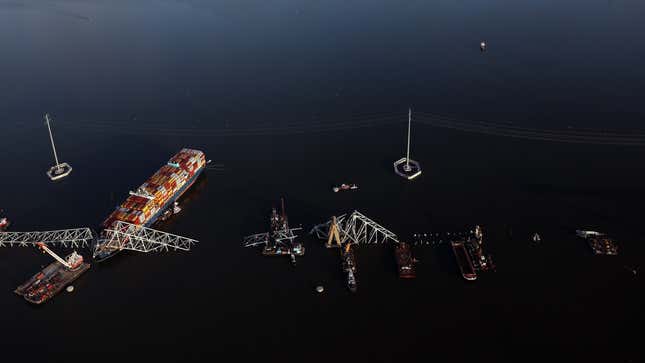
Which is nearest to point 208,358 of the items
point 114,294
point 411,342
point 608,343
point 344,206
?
point 114,294

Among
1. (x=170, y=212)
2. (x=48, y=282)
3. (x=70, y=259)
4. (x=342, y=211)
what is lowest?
(x=48, y=282)

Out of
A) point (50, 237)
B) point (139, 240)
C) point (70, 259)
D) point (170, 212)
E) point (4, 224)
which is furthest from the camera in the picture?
point (170, 212)

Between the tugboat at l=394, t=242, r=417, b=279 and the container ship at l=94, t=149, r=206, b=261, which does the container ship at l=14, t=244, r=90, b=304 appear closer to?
A: the container ship at l=94, t=149, r=206, b=261

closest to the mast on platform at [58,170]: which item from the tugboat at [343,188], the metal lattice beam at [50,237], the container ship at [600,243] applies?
the metal lattice beam at [50,237]

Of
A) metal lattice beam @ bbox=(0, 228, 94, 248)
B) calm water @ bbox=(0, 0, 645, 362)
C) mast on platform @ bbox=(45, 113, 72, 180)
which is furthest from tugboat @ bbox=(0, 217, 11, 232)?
mast on platform @ bbox=(45, 113, 72, 180)

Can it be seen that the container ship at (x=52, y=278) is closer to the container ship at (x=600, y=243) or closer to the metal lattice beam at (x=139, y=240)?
the metal lattice beam at (x=139, y=240)

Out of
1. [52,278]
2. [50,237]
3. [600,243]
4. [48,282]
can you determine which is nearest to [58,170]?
[50,237]

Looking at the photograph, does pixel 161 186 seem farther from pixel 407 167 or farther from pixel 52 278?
pixel 407 167
